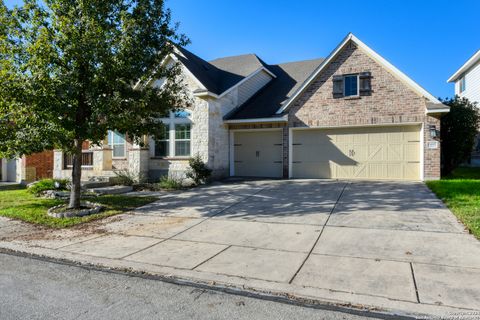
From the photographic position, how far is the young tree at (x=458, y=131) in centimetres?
1516

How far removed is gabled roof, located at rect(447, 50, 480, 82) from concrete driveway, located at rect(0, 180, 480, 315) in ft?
54.3

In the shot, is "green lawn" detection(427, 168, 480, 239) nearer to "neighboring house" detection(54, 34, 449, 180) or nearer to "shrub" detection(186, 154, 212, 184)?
"neighboring house" detection(54, 34, 449, 180)

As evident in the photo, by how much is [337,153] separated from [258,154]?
3829mm

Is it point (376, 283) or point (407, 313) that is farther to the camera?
point (376, 283)

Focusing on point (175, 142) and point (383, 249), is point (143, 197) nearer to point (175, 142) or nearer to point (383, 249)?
point (175, 142)

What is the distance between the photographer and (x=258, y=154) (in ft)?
55.8

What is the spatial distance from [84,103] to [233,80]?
955 centimetres

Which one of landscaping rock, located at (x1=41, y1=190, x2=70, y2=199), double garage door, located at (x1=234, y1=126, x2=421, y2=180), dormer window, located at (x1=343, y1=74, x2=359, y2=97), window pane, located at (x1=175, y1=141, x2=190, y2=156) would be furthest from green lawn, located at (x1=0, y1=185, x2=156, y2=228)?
dormer window, located at (x1=343, y1=74, x2=359, y2=97)

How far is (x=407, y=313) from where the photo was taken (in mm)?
3693

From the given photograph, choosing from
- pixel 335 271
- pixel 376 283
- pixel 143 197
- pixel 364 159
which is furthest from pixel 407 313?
pixel 364 159

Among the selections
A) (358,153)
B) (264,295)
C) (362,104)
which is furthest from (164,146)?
(264,295)

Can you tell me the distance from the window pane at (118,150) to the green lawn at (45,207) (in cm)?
499

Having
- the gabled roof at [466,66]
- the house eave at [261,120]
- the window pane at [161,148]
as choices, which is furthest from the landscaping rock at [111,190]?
the gabled roof at [466,66]

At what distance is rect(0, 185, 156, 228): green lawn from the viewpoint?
8766 millimetres
